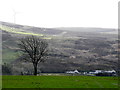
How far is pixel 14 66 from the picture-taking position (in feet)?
655

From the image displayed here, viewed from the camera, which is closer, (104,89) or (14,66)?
(104,89)

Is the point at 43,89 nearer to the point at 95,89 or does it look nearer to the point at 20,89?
the point at 20,89

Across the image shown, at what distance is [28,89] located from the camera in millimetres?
37062

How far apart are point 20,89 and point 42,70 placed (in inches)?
6447

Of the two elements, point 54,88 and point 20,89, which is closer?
point 20,89

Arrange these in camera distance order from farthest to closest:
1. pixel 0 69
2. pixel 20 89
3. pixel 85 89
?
pixel 0 69
pixel 85 89
pixel 20 89

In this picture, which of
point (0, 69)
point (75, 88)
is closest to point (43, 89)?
point (75, 88)

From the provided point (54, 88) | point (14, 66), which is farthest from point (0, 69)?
point (54, 88)

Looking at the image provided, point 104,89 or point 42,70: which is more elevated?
point 104,89

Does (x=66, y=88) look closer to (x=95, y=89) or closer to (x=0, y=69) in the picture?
(x=95, y=89)

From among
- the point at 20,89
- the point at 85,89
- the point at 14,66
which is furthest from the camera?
the point at 14,66

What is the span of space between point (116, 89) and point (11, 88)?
14.7 meters

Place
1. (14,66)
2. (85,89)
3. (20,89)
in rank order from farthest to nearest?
(14,66) < (85,89) < (20,89)

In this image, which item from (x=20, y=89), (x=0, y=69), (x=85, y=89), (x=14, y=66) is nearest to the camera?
(x=20, y=89)
